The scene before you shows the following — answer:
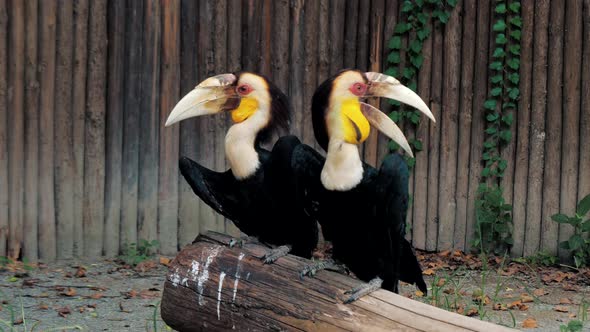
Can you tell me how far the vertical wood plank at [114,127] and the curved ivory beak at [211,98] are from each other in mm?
3066

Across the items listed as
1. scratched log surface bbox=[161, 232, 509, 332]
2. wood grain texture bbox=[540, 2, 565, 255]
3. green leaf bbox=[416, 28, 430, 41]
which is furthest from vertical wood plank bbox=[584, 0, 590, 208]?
scratched log surface bbox=[161, 232, 509, 332]

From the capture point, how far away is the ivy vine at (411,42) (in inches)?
305

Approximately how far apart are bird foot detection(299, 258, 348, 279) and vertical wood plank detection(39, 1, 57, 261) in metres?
3.93

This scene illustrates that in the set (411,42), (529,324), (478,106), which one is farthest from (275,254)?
(478,106)

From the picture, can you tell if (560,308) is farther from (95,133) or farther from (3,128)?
(3,128)

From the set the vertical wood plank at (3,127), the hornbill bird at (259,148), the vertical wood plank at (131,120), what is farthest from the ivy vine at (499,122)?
the vertical wood plank at (3,127)

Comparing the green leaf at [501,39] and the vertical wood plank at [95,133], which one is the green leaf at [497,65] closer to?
the green leaf at [501,39]

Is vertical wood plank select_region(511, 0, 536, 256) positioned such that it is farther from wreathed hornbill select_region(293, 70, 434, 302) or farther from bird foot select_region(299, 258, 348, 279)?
bird foot select_region(299, 258, 348, 279)

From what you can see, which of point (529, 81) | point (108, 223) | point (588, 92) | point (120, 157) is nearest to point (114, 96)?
point (120, 157)

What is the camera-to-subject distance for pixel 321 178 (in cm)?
414

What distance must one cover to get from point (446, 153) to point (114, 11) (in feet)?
10.7

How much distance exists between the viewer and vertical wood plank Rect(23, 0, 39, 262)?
7.33m

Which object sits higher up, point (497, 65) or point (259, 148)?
point (497, 65)

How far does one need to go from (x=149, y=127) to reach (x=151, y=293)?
168 centimetres
